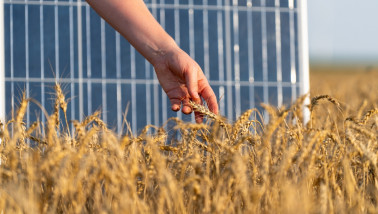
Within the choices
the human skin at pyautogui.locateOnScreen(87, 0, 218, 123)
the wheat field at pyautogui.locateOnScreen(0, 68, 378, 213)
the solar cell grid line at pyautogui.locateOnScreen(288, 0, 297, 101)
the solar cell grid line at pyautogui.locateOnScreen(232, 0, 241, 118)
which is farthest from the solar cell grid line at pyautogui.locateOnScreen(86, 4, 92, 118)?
the wheat field at pyautogui.locateOnScreen(0, 68, 378, 213)

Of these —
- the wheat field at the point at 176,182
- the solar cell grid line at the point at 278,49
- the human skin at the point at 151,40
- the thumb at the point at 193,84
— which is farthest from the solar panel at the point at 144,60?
the wheat field at the point at 176,182

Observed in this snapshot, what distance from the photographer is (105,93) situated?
27.1 ft

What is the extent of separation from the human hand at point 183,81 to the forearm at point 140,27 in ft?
0.16

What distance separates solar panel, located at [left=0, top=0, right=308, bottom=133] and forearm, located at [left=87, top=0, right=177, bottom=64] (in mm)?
4027

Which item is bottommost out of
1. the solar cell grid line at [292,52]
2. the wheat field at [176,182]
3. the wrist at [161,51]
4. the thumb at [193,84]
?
the wheat field at [176,182]

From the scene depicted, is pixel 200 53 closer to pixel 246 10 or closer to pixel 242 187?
pixel 246 10

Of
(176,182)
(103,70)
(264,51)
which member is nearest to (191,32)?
(264,51)

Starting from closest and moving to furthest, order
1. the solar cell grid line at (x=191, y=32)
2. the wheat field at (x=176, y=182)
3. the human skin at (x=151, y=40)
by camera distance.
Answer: the wheat field at (x=176, y=182)
the human skin at (x=151, y=40)
the solar cell grid line at (x=191, y=32)

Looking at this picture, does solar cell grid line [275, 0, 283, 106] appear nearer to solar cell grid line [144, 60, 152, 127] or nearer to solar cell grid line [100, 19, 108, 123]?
solar cell grid line [144, 60, 152, 127]

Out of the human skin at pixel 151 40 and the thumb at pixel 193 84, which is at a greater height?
the human skin at pixel 151 40

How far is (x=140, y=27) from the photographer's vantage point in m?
4.06

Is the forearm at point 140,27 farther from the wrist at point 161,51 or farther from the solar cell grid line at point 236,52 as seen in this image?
the solar cell grid line at point 236,52

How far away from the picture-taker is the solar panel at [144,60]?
8258mm

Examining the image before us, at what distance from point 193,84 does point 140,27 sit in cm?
50
